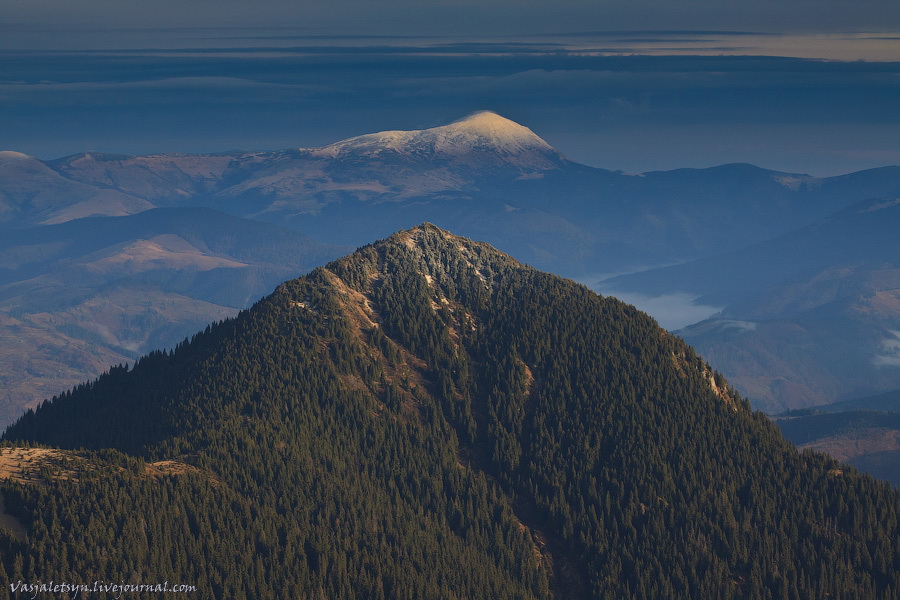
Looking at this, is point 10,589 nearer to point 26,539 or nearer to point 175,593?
point 26,539

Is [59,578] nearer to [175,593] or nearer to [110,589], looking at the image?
[110,589]

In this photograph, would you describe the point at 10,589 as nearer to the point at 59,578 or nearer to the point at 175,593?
the point at 59,578

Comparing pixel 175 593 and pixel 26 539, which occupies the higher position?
pixel 26 539

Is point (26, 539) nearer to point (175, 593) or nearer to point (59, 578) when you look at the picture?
point (59, 578)

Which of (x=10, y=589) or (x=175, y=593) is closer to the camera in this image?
(x=10, y=589)

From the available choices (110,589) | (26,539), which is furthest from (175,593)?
(26,539)

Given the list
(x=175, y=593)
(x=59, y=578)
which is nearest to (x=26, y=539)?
(x=59, y=578)

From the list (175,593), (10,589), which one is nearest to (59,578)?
(10,589)
